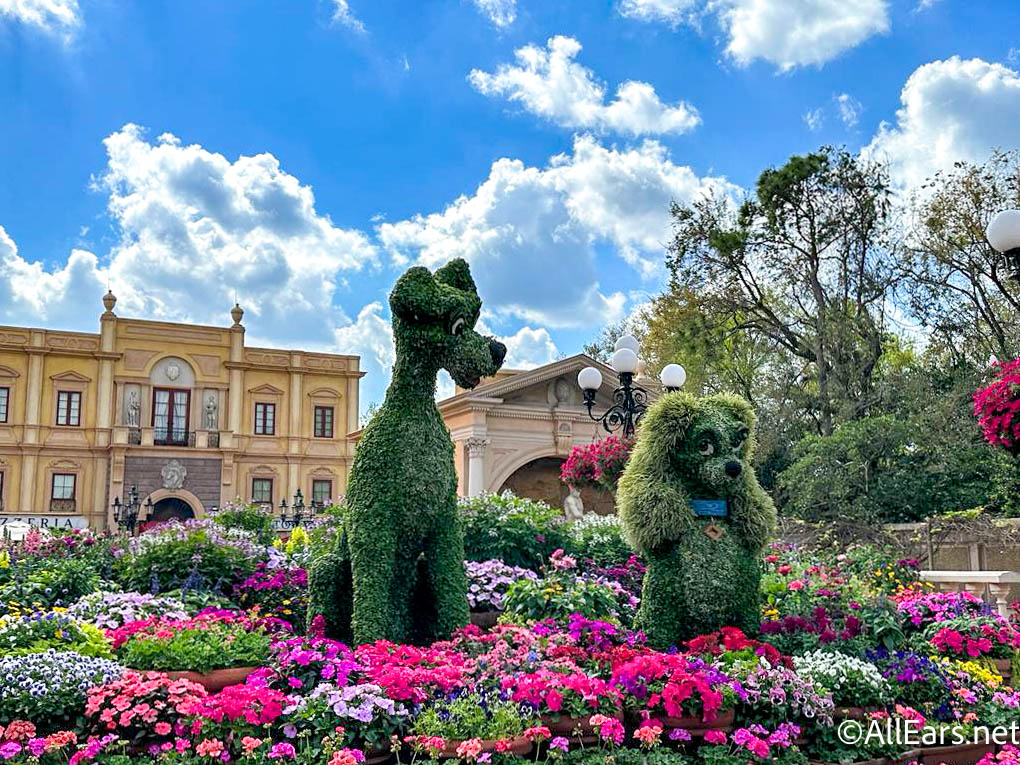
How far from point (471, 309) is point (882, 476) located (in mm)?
13220

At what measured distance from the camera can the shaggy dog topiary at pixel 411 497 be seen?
511 cm

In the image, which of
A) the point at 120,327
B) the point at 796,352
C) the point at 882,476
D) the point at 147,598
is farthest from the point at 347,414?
the point at 147,598

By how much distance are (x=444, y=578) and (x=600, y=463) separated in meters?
6.36

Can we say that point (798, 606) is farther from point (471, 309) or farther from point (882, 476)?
point (882, 476)

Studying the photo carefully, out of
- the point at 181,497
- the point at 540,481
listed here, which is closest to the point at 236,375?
the point at 181,497

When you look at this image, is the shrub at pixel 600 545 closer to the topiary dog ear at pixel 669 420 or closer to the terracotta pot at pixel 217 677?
the topiary dog ear at pixel 669 420

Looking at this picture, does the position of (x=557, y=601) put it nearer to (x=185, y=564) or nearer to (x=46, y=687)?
(x=46, y=687)

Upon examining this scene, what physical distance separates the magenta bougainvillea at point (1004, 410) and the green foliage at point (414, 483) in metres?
3.84

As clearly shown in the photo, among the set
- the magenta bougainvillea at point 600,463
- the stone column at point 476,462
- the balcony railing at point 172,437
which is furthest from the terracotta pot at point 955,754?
the balcony railing at point 172,437

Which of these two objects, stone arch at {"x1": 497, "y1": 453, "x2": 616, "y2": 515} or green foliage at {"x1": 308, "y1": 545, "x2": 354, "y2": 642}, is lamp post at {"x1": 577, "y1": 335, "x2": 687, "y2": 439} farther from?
stone arch at {"x1": 497, "y1": 453, "x2": 616, "y2": 515}

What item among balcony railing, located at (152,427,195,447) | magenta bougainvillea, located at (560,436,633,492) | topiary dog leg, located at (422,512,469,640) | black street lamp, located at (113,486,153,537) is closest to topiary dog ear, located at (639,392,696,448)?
topiary dog leg, located at (422,512,469,640)

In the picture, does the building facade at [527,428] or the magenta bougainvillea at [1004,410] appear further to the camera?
the building facade at [527,428]

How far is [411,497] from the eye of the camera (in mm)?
5125

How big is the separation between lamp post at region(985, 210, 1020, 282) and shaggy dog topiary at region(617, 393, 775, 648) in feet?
9.19
